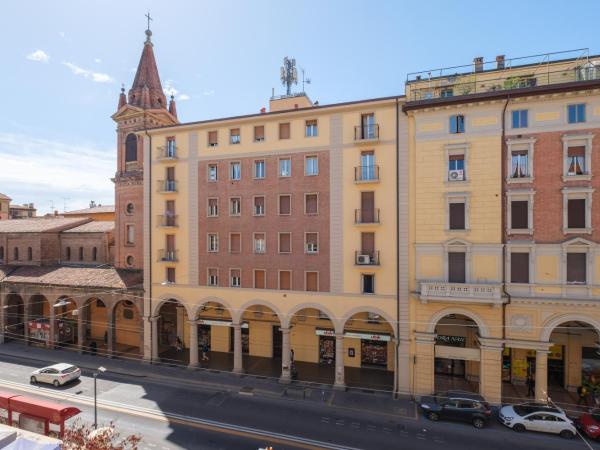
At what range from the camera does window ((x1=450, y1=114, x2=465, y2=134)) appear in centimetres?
2323

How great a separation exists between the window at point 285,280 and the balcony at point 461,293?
395 inches

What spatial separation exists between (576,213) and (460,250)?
7259 millimetres

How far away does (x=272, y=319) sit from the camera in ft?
101

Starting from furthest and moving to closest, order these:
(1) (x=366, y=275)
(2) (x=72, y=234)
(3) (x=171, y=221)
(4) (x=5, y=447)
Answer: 1. (2) (x=72, y=234)
2. (3) (x=171, y=221)
3. (1) (x=366, y=275)
4. (4) (x=5, y=447)

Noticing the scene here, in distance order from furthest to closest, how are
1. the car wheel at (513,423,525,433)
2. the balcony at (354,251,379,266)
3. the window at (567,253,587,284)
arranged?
the balcony at (354,251,379,266)
the window at (567,253,587,284)
the car wheel at (513,423,525,433)

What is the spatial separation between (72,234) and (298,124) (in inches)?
1230

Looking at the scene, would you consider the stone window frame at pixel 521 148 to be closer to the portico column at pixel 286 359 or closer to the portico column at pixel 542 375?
the portico column at pixel 542 375

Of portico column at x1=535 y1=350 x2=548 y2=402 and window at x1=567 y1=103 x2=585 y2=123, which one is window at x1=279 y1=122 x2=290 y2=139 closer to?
window at x1=567 y1=103 x2=585 y2=123

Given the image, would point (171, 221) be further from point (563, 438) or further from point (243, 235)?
point (563, 438)

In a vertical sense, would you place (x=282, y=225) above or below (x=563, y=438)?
above

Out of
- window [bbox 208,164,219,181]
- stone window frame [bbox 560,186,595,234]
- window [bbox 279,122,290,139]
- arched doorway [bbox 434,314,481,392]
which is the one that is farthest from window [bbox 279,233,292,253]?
stone window frame [bbox 560,186,595,234]

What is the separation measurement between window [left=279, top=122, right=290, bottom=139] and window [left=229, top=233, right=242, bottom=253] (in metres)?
9.04

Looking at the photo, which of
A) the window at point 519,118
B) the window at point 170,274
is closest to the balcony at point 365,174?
the window at point 519,118

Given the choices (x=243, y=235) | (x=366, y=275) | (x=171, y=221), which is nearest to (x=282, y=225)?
(x=243, y=235)
